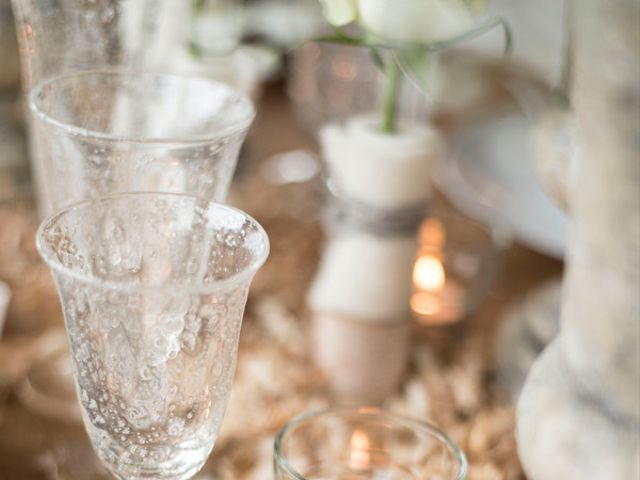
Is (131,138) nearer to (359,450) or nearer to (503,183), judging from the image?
(359,450)

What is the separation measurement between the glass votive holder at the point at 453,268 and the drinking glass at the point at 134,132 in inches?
11.0

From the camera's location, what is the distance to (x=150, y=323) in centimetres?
39

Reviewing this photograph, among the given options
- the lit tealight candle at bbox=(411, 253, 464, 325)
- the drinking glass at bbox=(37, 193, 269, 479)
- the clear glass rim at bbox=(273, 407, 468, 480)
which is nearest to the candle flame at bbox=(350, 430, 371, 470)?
the clear glass rim at bbox=(273, 407, 468, 480)

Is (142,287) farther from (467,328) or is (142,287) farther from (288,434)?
(467,328)

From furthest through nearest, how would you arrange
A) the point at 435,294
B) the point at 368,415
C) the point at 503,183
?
1. the point at 503,183
2. the point at 435,294
3. the point at 368,415

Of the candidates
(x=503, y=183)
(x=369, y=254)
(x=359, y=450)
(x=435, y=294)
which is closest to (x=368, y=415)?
(x=359, y=450)

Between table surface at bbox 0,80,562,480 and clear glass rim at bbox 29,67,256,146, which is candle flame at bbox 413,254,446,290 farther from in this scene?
clear glass rim at bbox 29,67,256,146

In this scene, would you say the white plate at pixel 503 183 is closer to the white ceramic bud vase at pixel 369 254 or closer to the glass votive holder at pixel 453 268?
the glass votive holder at pixel 453 268

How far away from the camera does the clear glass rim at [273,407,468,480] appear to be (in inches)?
17.5

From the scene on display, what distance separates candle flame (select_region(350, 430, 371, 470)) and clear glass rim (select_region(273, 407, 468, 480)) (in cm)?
1

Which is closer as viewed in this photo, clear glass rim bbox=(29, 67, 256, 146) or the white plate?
clear glass rim bbox=(29, 67, 256, 146)

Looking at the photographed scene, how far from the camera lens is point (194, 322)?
39 cm

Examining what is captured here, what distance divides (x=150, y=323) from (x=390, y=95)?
0.27 meters

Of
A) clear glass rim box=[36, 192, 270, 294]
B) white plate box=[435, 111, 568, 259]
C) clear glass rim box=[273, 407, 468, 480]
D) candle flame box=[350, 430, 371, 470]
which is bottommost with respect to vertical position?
white plate box=[435, 111, 568, 259]
